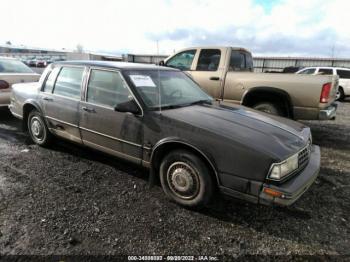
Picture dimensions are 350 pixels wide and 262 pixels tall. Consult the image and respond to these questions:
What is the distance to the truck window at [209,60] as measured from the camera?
645 centimetres

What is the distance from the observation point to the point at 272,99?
18.9ft

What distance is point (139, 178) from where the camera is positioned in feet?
12.9

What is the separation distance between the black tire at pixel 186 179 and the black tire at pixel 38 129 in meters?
2.63

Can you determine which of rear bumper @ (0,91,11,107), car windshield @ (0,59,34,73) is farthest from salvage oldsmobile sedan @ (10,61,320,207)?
car windshield @ (0,59,34,73)

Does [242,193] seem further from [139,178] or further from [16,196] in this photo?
[16,196]

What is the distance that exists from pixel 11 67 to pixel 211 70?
5.28 meters

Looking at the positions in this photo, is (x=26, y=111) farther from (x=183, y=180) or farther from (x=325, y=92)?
(x=325, y=92)

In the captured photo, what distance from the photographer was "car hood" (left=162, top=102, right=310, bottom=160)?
273cm

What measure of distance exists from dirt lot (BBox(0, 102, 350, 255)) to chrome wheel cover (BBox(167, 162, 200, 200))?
0.68ft

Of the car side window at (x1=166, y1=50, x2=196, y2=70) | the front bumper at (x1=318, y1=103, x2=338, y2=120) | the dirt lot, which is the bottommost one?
the dirt lot

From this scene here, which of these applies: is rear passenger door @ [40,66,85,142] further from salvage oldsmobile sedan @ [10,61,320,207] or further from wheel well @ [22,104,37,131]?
wheel well @ [22,104,37,131]

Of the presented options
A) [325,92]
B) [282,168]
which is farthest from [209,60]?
[282,168]

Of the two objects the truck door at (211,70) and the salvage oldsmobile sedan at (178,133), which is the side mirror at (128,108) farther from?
the truck door at (211,70)

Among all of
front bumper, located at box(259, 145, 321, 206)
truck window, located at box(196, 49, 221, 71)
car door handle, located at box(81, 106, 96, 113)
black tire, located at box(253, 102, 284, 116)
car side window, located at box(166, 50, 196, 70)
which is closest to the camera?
front bumper, located at box(259, 145, 321, 206)
